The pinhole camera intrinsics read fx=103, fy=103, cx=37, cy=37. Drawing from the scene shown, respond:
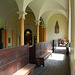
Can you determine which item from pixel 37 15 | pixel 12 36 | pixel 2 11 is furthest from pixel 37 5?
pixel 12 36

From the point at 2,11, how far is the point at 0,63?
12.7 meters

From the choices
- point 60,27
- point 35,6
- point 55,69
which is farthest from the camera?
point 60,27

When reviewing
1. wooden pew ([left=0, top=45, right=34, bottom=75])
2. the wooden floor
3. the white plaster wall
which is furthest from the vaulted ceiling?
the white plaster wall

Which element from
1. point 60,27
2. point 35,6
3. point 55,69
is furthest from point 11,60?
point 60,27

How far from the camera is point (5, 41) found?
1577 cm

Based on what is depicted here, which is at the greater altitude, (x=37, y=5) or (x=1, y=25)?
(x=37, y=5)

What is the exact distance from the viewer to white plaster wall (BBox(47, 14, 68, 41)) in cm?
1872

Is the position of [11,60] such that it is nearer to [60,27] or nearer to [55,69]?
[55,69]

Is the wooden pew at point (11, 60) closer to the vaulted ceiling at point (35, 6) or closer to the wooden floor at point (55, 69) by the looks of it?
the wooden floor at point (55, 69)

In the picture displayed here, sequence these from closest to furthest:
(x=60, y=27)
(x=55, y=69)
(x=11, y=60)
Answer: (x=11, y=60)
(x=55, y=69)
(x=60, y=27)

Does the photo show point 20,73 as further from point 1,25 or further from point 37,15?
point 1,25

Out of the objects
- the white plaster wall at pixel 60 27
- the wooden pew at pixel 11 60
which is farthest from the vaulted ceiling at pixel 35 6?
the white plaster wall at pixel 60 27

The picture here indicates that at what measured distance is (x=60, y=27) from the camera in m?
19.0

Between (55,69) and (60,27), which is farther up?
(60,27)
